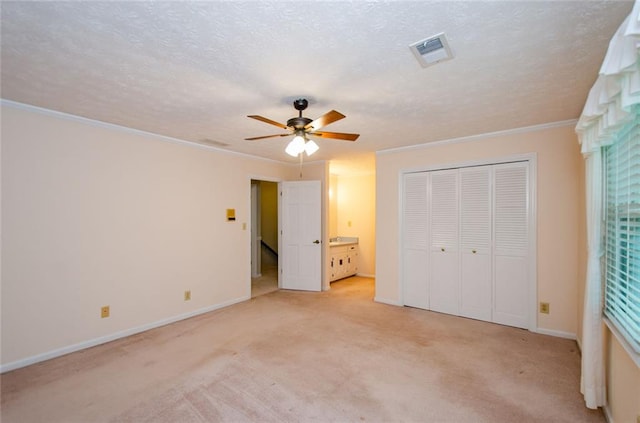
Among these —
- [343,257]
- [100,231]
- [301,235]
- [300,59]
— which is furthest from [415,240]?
[100,231]

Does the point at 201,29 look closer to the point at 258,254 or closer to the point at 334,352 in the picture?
the point at 334,352

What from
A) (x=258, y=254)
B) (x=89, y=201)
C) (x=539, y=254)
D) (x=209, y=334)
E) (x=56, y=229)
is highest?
(x=89, y=201)

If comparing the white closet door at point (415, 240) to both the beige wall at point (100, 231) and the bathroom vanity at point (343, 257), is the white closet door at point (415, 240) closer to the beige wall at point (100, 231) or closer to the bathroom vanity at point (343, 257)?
the bathroom vanity at point (343, 257)

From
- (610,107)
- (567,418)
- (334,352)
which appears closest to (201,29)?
(610,107)

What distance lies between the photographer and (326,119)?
2.28m

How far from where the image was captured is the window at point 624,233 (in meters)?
1.66

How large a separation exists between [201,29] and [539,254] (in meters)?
3.99

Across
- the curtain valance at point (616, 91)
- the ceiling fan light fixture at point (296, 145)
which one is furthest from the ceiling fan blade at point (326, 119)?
the curtain valance at point (616, 91)

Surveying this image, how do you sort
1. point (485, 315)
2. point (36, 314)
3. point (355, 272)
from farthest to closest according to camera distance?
point (355, 272) → point (485, 315) → point (36, 314)

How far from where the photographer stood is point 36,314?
2758 mm

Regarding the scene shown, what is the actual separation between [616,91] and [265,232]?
7414mm

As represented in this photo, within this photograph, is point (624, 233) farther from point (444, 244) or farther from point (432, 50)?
point (444, 244)

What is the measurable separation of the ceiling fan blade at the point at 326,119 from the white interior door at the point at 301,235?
280cm

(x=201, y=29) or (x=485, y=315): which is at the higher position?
(x=201, y=29)
